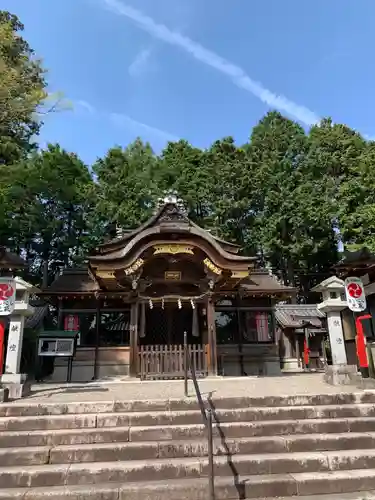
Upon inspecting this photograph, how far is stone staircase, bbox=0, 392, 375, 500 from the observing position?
4012mm

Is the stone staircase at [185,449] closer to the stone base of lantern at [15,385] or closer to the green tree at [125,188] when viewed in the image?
the stone base of lantern at [15,385]

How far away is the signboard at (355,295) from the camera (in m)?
7.82

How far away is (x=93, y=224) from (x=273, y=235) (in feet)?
44.7

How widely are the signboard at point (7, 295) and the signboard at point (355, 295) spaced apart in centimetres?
717

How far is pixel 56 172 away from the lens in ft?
83.6

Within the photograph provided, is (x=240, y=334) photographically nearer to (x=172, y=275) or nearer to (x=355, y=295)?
(x=172, y=275)

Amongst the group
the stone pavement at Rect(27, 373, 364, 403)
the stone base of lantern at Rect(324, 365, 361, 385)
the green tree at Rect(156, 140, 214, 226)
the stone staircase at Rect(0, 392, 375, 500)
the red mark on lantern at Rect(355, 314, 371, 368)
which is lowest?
the stone staircase at Rect(0, 392, 375, 500)

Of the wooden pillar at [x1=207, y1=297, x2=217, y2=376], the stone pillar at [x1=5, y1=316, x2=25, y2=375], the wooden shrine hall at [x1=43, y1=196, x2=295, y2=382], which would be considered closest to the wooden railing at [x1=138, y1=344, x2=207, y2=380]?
the wooden shrine hall at [x1=43, y1=196, x2=295, y2=382]

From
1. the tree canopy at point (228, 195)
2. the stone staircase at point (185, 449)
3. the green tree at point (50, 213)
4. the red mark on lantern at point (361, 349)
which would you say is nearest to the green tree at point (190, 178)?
the tree canopy at point (228, 195)

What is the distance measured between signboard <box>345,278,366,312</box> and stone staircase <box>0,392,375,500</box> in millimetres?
2272

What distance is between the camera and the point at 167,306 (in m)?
13.3

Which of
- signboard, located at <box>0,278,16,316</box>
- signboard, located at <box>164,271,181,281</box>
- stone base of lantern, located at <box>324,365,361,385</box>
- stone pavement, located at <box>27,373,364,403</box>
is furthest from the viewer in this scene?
signboard, located at <box>164,271,181,281</box>

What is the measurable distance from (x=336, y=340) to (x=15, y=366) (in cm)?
731

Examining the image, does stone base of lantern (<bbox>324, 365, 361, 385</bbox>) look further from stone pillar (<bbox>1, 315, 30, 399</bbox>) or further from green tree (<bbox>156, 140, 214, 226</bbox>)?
green tree (<bbox>156, 140, 214, 226</bbox>)
